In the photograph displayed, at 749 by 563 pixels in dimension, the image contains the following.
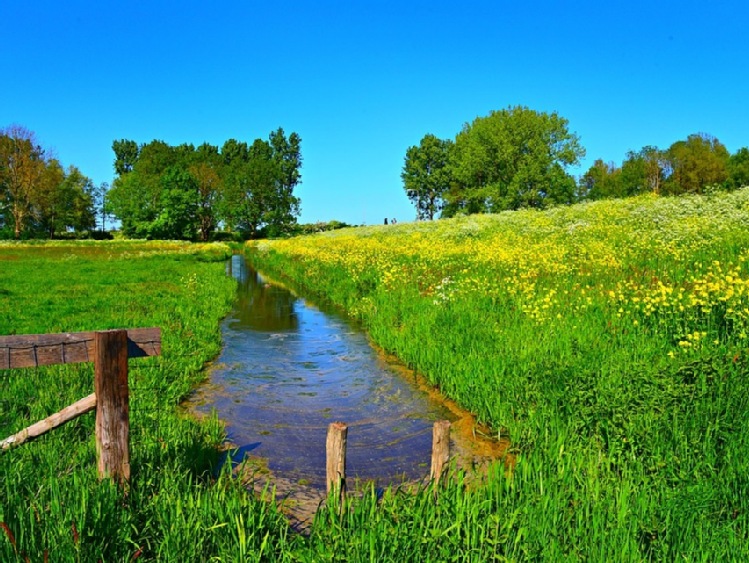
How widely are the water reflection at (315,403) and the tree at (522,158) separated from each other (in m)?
54.5

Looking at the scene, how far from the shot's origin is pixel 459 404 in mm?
9219

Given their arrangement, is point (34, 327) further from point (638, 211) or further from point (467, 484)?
point (638, 211)

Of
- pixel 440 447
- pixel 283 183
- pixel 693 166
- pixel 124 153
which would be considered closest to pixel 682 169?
pixel 693 166

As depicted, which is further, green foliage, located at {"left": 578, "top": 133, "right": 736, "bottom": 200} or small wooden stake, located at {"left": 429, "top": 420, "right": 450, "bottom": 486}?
green foliage, located at {"left": 578, "top": 133, "right": 736, "bottom": 200}

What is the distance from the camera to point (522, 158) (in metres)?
65.9

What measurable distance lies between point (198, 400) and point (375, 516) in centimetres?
621

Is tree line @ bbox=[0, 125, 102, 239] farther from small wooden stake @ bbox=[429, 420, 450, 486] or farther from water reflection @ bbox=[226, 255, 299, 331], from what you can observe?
small wooden stake @ bbox=[429, 420, 450, 486]

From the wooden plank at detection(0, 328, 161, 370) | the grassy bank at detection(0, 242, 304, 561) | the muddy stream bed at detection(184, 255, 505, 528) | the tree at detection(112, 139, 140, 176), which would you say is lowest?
the muddy stream bed at detection(184, 255, 505, 528)

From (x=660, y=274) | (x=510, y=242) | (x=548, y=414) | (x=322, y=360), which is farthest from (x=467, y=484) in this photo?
(x=510, y=242)

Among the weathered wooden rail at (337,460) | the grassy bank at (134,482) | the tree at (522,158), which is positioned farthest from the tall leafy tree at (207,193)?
the weathered wooden rail at (337,460)

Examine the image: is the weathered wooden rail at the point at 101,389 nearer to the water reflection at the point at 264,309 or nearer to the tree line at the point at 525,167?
the water reflection at the point at 264,309

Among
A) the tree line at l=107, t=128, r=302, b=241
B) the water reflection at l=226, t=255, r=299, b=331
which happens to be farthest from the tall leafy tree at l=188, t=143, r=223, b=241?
the water reflection at l=226, t=255, r=299, b=331

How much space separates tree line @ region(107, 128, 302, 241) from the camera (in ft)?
290

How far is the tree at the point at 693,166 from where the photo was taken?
76.6m
